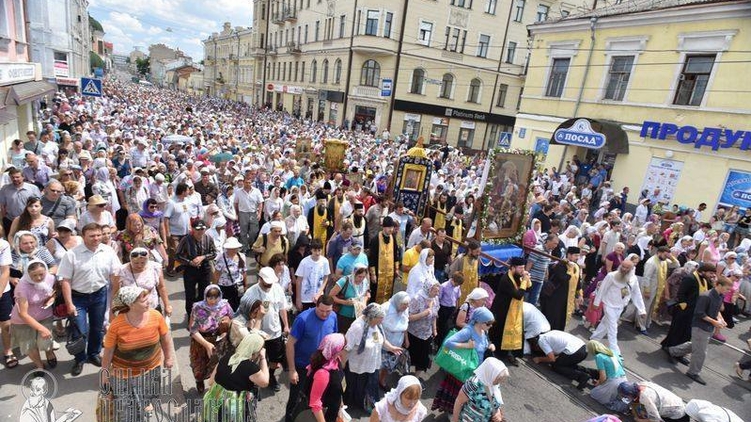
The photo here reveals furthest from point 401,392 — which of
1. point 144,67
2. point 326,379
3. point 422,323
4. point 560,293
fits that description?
point 144,67

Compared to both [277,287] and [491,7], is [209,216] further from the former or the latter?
[491,7]

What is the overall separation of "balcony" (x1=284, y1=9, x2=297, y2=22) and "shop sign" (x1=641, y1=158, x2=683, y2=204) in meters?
37.5

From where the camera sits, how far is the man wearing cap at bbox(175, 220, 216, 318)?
17.6 ft

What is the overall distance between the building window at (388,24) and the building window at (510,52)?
36.0ft

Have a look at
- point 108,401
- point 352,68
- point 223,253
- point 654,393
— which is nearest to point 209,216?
point 223,253

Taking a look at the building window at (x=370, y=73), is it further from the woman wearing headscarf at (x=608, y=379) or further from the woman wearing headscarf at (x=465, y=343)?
the woman wearing headscarf at (x=465, y=343)

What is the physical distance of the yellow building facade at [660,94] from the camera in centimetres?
1493

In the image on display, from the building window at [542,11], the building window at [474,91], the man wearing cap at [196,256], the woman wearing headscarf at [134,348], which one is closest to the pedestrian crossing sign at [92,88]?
the man wearing cap at [196,256]

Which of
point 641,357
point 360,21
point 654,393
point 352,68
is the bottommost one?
point 641,357

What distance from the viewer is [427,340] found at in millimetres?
5410

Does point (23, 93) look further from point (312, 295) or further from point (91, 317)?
point (312, 295)

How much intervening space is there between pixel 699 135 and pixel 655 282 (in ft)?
36.7

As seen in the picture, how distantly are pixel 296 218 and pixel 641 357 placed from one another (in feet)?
21.0

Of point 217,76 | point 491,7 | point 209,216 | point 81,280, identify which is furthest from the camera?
point 217,76
